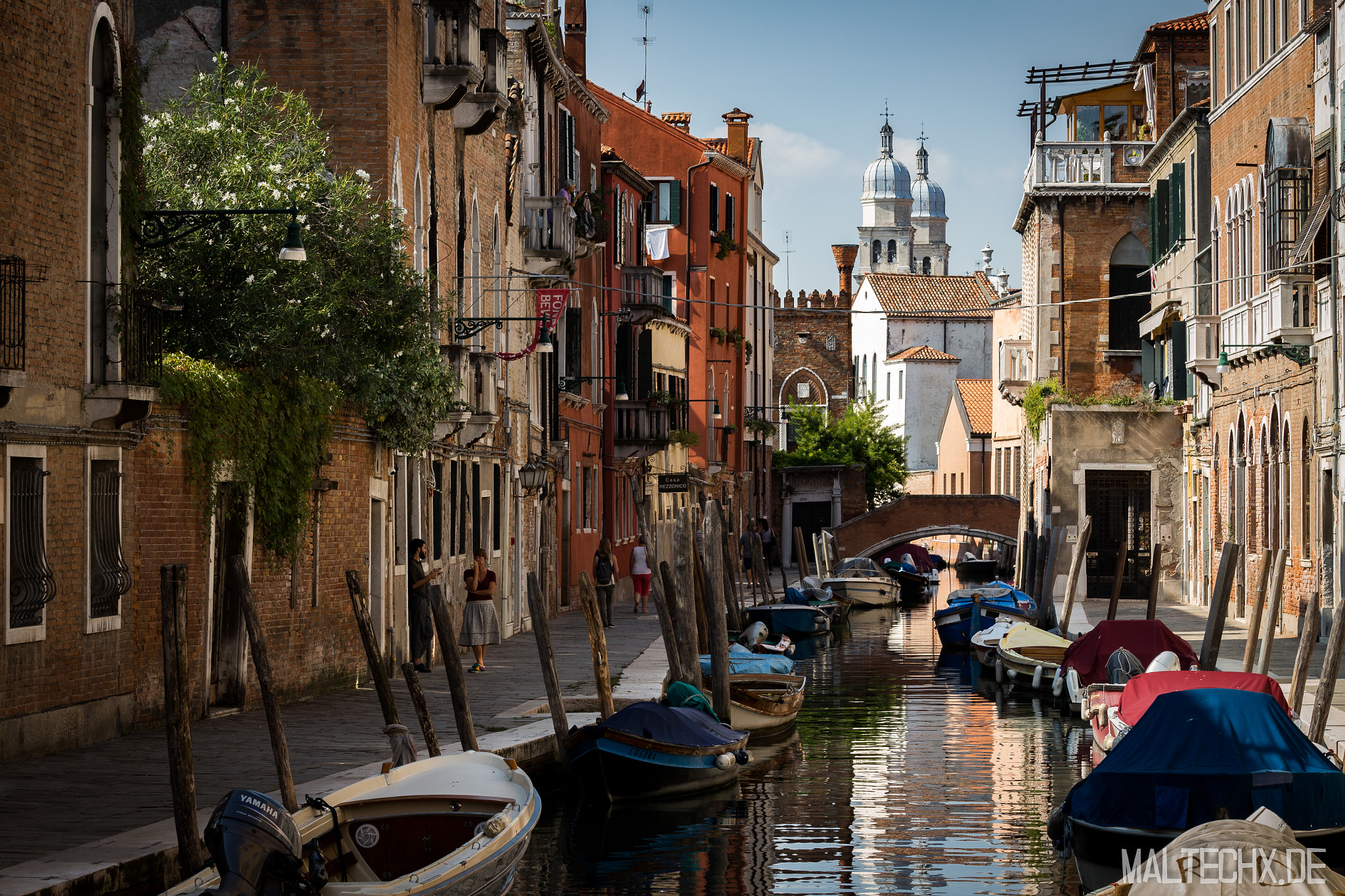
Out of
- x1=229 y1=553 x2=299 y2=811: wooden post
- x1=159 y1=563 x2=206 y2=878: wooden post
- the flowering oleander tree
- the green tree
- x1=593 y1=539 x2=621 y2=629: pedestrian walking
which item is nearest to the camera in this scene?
x1=159 y1=563 x2=206 y2=878: wooden post

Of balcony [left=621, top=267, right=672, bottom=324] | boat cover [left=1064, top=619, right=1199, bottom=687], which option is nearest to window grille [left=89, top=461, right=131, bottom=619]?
boat cover [left=1064, top=619, right=1199, bottom=687]

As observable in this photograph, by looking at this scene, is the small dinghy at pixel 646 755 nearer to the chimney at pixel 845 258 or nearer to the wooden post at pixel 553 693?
the wooden post at pixel 553 693

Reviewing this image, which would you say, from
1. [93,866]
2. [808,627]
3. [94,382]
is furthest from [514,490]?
[93,866]

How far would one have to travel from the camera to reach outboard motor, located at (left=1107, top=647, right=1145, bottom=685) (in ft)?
57.4

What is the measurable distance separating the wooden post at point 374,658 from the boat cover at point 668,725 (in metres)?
2.24

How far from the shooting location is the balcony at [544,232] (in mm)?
26391

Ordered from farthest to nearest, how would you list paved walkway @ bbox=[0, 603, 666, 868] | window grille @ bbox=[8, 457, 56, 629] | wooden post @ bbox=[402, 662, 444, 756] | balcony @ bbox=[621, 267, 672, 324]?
1. balcony @ bbox=[621, 267, 672, 324]
2. wooden post @ bbox=[402, 662, 444, 756]
3. window grille @ bbox=[8, 457, 56, 629]
4. paved walkway @ bbox=[0, 603, 666, 868]

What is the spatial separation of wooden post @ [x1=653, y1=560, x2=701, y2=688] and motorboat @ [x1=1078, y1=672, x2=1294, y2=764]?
358cm

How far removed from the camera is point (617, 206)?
116 ft

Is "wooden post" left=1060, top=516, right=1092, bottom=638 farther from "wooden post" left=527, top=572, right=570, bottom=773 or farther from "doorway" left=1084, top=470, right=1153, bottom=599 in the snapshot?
"wooden post" left=527, top=572, right=570, bottom=773

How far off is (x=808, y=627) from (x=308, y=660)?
55.2 ft

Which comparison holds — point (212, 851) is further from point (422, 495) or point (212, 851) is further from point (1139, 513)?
point (1139, 513)

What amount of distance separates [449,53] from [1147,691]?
1057 centimetres

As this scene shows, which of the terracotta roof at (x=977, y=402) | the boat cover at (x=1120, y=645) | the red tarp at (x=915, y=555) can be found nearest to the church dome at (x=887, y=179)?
the terracotta roof at (x=977, y=402)
